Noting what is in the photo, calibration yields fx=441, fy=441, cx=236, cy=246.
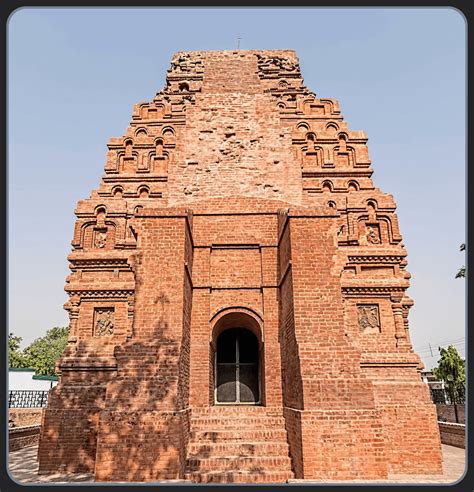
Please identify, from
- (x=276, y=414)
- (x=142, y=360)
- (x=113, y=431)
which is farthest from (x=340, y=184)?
(x=113, y=431)

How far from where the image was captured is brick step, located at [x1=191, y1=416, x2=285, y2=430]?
8672mm

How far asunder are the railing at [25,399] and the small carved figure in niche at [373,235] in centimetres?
1661

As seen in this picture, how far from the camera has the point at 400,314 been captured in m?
10.2

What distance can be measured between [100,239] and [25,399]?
13.4m

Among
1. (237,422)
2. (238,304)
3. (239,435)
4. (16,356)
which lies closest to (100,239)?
(238,304)

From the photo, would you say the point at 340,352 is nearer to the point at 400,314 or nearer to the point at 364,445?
the point at 364,445

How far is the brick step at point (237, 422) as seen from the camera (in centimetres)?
867

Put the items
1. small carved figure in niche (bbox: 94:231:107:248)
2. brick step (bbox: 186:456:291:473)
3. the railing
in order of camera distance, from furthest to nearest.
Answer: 1. the railing
2. small carved figure in niche (bbox: 94:231:107:248)
3. brick step (bbox: 186:456:291:473)

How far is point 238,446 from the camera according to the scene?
8.16 meters

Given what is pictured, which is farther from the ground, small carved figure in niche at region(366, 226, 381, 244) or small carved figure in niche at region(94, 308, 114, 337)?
small carved figure in niche at region(366, 226, 381, 244)

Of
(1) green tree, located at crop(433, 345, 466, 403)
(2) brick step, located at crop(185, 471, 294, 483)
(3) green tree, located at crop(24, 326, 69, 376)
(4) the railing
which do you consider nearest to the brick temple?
(2) brick step, located at crop(185, 471, 294, 483)

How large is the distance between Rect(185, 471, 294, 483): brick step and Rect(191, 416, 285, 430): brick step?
102 cm

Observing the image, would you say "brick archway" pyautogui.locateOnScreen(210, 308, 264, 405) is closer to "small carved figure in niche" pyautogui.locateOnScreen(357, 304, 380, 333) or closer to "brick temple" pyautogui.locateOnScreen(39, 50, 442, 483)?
"brick temple" pyautogui.locateOnScreen(39, 50, 442, 483)

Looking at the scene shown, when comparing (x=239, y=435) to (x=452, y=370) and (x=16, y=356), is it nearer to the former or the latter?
(x=452, y=370)
